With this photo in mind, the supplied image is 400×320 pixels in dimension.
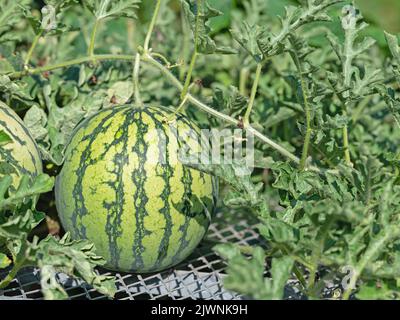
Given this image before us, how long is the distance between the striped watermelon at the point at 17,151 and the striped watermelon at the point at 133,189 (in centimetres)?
10

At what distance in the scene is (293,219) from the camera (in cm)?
190

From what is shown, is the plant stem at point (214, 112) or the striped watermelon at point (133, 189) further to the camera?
the plant stem at point (214, 112)

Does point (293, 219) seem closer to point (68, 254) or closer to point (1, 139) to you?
point (68, 254)

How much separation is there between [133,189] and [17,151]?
36 centimetres

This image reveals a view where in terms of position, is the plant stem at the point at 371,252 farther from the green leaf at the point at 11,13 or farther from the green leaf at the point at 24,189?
the green leaf at the point at 11,13

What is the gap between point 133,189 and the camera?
1.91 metres

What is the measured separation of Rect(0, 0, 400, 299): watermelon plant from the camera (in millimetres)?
1650

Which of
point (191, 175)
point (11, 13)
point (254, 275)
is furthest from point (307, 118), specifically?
point (11, 13)

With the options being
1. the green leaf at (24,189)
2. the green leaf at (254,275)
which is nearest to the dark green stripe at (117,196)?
the green leaf at (24,189)

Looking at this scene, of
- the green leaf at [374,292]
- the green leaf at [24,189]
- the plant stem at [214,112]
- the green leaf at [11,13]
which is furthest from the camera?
the green leaf at [11,13]

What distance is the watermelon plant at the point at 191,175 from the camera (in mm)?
1650

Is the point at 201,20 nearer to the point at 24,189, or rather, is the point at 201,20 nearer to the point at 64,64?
the point at 64,64

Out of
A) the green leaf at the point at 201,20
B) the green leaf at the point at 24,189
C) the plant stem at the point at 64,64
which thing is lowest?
the green leaf at the point at 24,189

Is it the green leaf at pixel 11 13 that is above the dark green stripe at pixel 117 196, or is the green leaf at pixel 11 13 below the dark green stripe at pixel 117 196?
above
